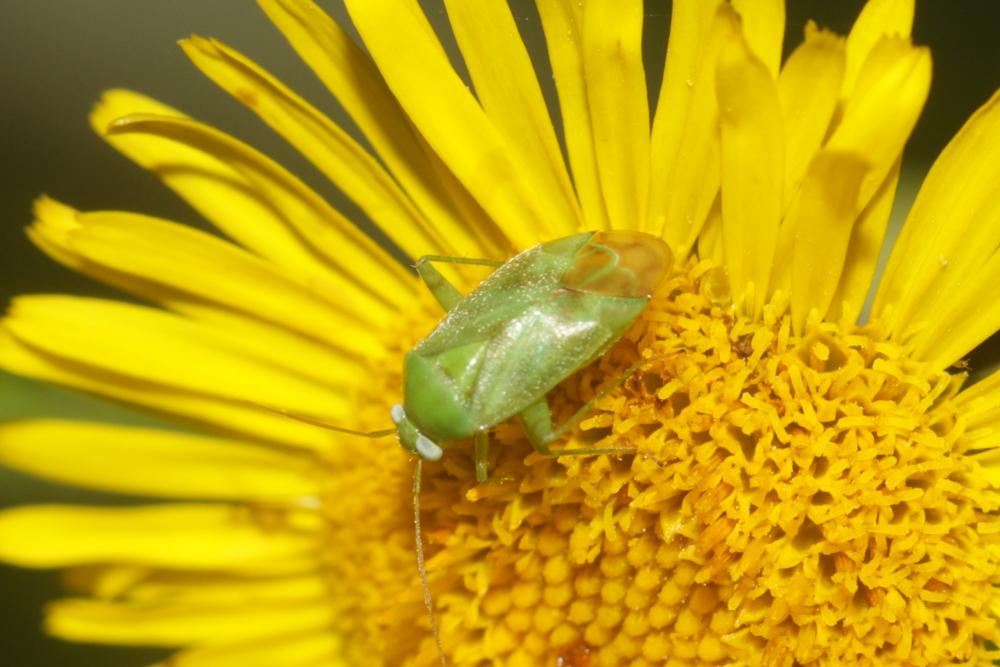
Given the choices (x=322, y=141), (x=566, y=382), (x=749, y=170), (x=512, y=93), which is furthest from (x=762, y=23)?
(x=322, y=141)

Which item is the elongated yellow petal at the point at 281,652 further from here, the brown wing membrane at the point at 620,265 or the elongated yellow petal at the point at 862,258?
the elongated yellow petal at the point at 862,258

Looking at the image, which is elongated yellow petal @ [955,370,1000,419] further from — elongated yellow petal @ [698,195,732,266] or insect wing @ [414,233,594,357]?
insect wing @ [414,233,594,357]

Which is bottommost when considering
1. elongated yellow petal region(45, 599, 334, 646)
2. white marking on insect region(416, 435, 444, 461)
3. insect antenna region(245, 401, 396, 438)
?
elongated yellow petal region(45, 599, 334, 646)

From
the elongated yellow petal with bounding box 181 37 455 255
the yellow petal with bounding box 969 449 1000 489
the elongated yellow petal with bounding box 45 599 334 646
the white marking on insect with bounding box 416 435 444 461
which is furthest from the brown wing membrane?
the elongated yellow petal with bounding box 45 599 334 646

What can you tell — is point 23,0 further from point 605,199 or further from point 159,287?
point 605,199

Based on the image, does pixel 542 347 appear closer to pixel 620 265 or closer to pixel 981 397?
pixel 620 265

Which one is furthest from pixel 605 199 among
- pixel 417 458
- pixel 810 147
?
pixel 417 458

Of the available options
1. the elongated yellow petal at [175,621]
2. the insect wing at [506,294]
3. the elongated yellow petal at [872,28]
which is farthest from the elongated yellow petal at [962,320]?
the elongated yellow petal at [175,621]
